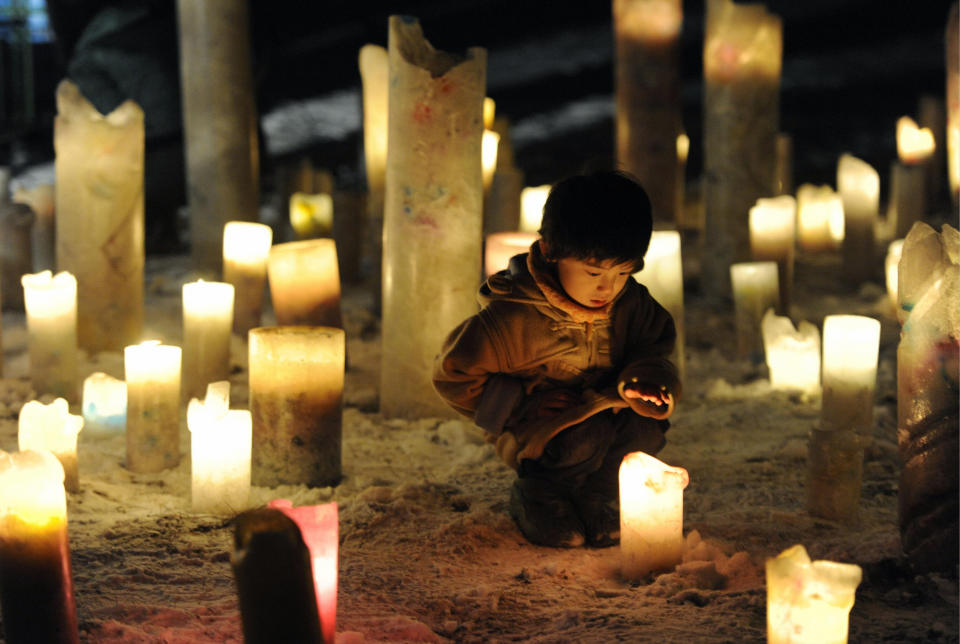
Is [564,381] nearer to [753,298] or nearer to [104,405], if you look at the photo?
[104,405]

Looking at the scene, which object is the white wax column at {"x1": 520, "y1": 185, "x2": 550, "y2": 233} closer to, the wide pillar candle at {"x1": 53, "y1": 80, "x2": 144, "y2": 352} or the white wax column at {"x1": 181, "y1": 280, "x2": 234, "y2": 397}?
the white wax column at {"x1": 181, "y1": 280, "x2": 234, "y2": 397}

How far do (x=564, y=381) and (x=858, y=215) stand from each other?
4.09 meters

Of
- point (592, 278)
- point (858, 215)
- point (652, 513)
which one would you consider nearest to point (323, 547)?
point (652, 513)

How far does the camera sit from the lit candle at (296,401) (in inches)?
147

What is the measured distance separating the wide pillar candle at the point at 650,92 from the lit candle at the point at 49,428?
4866mm

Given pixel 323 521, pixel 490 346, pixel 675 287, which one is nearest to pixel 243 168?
pixel 675 287

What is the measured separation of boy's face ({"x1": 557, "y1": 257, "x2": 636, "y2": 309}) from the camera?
2.94 metres

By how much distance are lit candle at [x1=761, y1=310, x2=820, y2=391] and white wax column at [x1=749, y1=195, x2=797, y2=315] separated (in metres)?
0.95

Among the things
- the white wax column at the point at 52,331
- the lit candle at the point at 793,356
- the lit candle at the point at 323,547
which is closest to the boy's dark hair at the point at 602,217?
the lit candle at the point at 323,547

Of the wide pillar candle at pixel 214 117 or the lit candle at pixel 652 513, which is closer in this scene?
the lit candle at pixel 652 513

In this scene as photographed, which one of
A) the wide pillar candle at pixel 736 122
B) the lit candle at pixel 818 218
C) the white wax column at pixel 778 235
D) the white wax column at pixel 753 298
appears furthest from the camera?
the lit candle at pixel 818 218

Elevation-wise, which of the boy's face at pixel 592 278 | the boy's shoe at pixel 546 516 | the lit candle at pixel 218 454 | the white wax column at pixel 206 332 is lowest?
the boy's shoe at pixel 546 516

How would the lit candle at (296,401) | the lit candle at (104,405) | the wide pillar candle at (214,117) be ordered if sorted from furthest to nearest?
the wide pillar candle at (214,117) < the lit candle at (104,405) < the lit candle at (296,401)

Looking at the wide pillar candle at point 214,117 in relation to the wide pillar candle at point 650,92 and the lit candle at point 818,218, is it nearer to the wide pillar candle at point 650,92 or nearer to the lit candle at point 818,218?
the wide pillar candle at point 650,92
